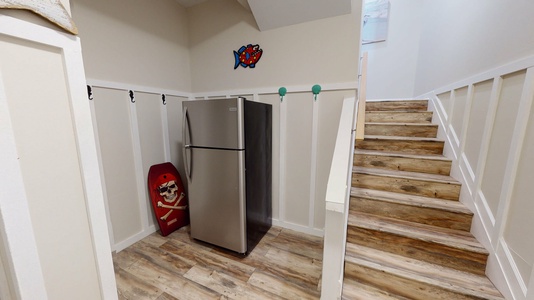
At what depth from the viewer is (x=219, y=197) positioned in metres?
1.93

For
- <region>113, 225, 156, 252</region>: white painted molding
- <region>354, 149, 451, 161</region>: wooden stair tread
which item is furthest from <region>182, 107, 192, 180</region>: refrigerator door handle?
<region>354, 149, 451, 161</region>: wooden stair tread

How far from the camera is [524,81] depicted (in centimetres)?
111

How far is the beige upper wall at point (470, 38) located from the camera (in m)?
1.20

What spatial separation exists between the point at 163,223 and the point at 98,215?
1.62 meters

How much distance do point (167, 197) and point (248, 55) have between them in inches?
75.4

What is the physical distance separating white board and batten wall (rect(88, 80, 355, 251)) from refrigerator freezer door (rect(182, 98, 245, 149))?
1.96 ft

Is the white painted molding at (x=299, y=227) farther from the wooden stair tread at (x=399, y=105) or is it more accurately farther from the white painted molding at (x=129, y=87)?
the white painted molding at (x=129, y=87)

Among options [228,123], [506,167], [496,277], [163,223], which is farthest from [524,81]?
[163,223]

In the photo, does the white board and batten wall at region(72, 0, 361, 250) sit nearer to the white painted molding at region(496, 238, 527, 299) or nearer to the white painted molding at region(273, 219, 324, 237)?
the white painted molding at region(273, 219, 324, 237)

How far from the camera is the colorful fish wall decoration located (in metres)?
2.30

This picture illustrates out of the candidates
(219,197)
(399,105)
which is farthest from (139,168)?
(399,105)

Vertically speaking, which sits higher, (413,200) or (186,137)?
(186,137)

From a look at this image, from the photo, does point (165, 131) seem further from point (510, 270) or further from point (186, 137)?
point (510, 270)

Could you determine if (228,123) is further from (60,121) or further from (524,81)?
(524,81)
